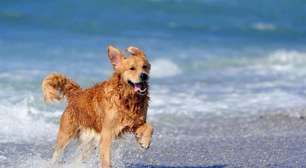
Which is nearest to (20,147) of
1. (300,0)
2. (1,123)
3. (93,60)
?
(1,123)

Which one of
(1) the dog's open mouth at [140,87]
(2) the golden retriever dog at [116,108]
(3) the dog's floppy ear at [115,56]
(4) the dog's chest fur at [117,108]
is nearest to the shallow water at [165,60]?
(2) the golden retriever dog at [116,108]

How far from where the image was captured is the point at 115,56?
25.1 feet

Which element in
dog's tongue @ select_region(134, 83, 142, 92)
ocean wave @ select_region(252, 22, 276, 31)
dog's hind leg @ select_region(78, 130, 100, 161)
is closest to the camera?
dog's tongue @ select_region(134, 83, 142, 92)

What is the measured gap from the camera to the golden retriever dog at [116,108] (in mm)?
7457

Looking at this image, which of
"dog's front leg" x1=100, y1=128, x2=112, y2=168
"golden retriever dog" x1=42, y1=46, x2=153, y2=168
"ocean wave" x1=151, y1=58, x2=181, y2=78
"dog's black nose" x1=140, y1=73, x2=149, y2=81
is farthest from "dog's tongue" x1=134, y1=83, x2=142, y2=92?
"ocean wave" x1=151, y1=58, x2=181, y2=78

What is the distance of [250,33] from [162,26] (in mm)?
3446

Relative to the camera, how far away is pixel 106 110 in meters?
7.61

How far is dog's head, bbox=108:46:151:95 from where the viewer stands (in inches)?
293

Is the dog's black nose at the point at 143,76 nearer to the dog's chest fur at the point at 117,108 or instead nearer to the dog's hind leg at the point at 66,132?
the dog's chest fur at the point at 117,108

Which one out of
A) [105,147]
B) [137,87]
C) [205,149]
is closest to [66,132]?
[105,147]

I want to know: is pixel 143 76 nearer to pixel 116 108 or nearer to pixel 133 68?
pixel 133 68

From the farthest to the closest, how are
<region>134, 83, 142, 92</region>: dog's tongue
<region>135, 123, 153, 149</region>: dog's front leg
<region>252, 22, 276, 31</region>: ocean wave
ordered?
<region>252, 22, 276, 31</region>: ocean wave → <region>134, 83, 142, 92</region>: dog's tongue → <region>135, 123, 153, 149</region>: dog's front leg

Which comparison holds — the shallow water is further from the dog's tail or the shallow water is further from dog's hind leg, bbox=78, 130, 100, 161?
the dog's tail

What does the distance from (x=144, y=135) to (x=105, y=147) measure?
39 centimetres
